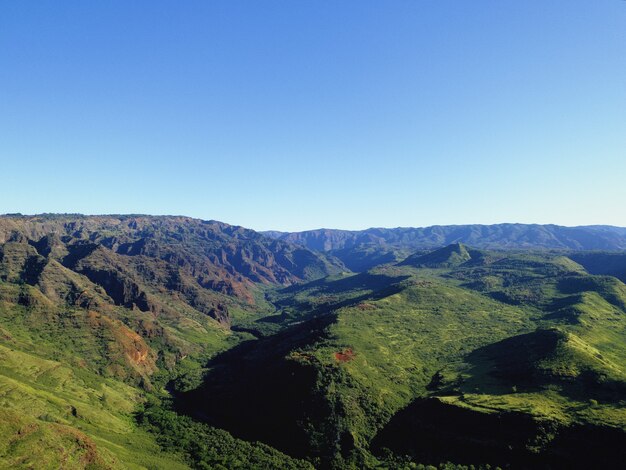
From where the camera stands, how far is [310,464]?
17025 cm

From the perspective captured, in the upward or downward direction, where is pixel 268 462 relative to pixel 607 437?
downward

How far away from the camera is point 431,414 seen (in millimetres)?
184875

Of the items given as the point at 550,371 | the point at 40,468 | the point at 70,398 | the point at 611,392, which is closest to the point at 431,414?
the point at 550,371

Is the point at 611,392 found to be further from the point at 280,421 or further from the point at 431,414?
the point at 280,421

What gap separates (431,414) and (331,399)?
43563mm

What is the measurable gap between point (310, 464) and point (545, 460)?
84.3 meters

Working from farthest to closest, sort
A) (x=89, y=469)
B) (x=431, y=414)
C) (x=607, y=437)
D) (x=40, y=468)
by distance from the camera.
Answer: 1. (x=431, y=414)
2. (x=607, y=437)
3. (x=89, y=469)
4. (x=40, y=468)

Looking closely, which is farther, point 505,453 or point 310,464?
point 310,464

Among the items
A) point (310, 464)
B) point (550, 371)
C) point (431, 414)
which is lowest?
point (310, 464)

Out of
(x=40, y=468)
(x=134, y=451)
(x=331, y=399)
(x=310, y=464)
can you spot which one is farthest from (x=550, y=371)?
(x=40, y=468)

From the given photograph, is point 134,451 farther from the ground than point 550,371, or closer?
closer

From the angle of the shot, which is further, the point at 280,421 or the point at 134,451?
the point at 280,421

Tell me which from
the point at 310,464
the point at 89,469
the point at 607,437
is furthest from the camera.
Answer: the point at 310,464

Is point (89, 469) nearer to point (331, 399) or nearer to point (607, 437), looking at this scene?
point (331, 399)
